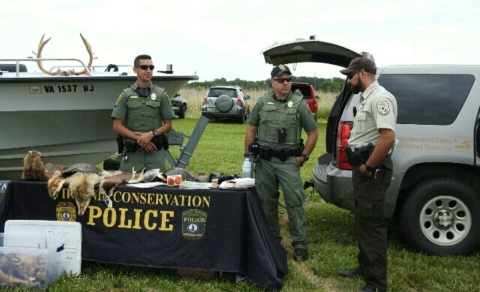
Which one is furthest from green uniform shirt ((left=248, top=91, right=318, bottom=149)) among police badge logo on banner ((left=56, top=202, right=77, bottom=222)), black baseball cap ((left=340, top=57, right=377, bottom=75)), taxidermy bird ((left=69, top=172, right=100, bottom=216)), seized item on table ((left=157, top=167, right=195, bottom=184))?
police badge logo on banner ((left=56, top=202, right=77, bottom=222))

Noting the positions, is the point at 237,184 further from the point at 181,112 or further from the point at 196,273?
the point at 181,112

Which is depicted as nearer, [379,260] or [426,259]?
[379,260]

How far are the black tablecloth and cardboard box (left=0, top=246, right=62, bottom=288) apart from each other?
14.9 inches

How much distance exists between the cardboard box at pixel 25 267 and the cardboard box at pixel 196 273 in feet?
3.16

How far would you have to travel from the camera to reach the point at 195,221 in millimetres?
4160

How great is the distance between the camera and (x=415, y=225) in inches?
193

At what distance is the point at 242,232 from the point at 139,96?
1777mm

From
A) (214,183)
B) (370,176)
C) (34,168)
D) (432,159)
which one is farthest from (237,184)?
(432,159)

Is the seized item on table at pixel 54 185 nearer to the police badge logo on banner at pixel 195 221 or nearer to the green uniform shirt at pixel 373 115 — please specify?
the police badge logo on banner at pixel 195 221

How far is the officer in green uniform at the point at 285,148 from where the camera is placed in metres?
4.73

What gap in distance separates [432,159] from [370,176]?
1.21 metres

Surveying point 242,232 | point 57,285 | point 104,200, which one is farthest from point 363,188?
point 57,285

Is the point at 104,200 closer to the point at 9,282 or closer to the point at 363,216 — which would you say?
the point at 9,282

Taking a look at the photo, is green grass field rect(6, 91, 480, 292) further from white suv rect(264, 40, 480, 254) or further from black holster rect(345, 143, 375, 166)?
black holster rect(345, 143, 375, 166)
